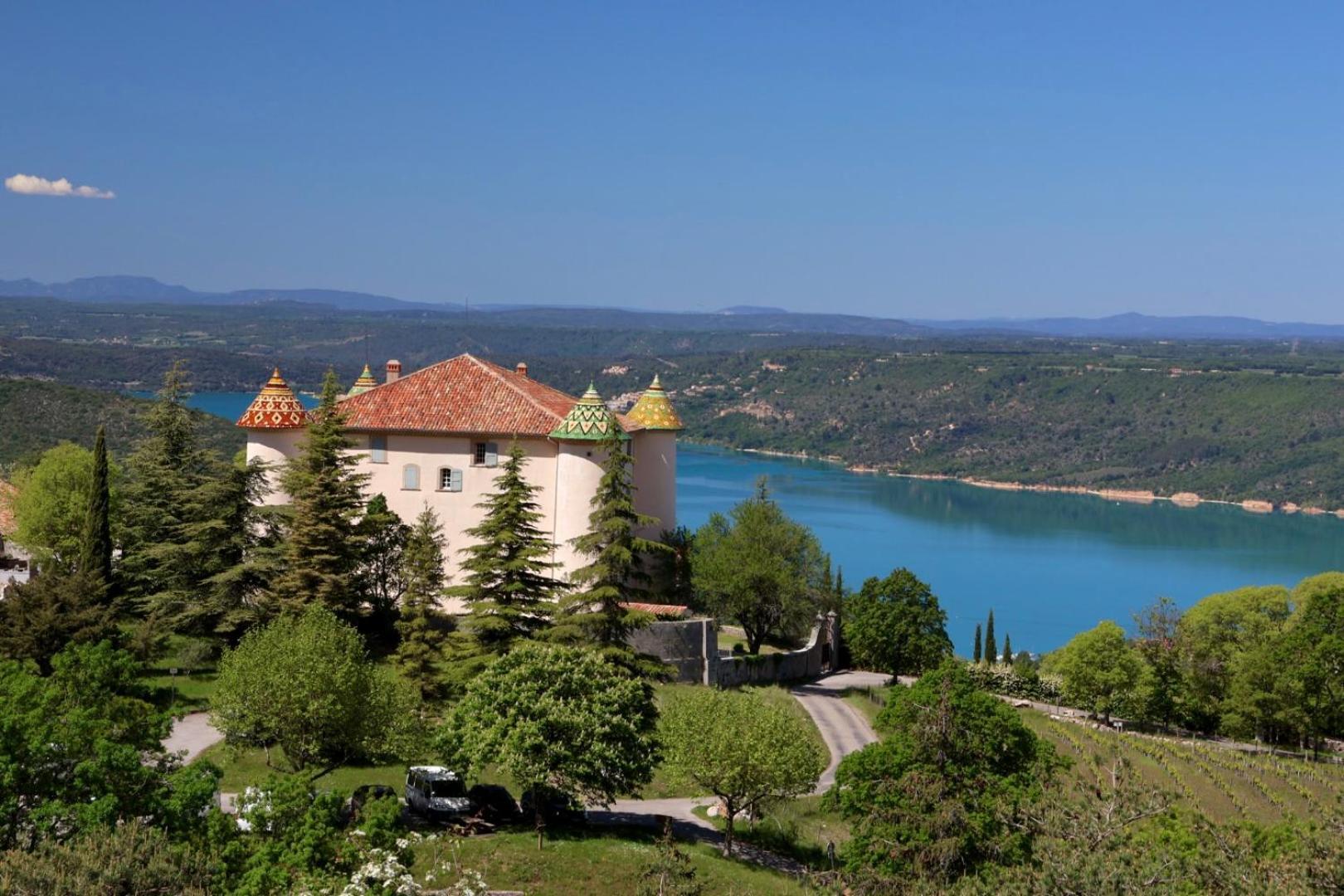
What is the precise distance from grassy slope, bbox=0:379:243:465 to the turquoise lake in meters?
35.9

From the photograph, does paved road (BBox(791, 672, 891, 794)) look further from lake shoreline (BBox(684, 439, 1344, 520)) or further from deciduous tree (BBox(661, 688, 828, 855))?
lake shoreline (BBox(684, 439, 1344, 520))

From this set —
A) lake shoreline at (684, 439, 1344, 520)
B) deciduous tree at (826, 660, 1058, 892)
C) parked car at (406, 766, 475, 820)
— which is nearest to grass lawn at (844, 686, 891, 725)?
deciduous tree at (826, 660, 1058, 892)

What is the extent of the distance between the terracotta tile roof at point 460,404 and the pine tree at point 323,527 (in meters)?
2.65

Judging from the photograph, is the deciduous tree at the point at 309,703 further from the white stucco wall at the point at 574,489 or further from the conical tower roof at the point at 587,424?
the conical tower roof at the point at 587,424

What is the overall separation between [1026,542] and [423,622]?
96848mm

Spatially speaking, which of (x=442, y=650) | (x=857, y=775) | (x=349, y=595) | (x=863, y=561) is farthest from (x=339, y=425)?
(x=863, y=561)

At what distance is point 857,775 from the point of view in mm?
24188

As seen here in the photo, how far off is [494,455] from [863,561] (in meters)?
62.9

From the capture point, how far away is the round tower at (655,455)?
42.1 m

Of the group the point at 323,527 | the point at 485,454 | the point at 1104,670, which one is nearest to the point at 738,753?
the point at 323,527

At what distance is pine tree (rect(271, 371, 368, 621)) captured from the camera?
33375 mm

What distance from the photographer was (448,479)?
39594mm

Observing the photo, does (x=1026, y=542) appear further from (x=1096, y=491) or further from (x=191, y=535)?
(x=191, y=535)

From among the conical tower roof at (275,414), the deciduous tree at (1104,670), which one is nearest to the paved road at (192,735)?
the conical tower roof at (275,414)
